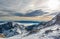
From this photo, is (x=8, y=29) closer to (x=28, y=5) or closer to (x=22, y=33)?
(x=22, y=33)

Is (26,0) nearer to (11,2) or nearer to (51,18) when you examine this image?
(11,2)

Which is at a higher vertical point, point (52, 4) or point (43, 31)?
point (52, 4)

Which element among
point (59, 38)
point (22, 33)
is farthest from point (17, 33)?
point (59, 38)

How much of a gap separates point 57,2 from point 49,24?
0.51 metres

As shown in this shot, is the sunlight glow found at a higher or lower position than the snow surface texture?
higher

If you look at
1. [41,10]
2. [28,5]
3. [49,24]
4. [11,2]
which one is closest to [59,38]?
[49,24]

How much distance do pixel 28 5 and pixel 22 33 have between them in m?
0.63

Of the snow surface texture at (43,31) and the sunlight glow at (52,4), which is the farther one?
the sunlight glow at (52,4)

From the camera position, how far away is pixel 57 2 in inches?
127

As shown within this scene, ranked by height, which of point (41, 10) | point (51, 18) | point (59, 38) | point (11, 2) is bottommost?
point (59, 38)

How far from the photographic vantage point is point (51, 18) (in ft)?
10.5

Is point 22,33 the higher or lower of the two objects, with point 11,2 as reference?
lower

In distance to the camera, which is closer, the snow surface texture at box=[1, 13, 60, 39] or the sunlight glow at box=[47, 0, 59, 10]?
the snow surface texture at box=[1, 13, 60, 39]

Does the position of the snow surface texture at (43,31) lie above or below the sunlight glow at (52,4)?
below
